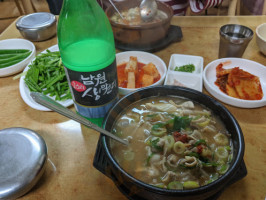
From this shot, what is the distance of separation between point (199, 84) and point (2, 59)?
61.6 inches

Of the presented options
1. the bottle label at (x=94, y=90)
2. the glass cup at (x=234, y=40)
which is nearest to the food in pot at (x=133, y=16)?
the glass cup at (x=234, y=40)

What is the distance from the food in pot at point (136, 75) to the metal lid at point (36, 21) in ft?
2.99

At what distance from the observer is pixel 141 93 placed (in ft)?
3.90

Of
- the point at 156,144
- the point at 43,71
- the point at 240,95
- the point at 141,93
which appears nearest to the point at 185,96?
the point at 141,93

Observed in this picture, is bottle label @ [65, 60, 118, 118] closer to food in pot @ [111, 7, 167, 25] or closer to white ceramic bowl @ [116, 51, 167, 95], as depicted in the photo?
white ceramic bowl @ [116, 51, 167, 95]

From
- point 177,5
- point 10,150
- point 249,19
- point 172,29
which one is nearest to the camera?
point 10,150

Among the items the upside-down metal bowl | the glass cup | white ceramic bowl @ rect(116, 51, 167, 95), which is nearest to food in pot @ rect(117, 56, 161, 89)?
white ceramic bowl @ rect(116, 51, 167, 95)

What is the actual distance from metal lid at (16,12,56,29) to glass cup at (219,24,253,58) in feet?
5.01

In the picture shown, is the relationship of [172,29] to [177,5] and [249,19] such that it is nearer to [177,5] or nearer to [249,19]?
[177,5]

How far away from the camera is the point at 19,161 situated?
99 cm

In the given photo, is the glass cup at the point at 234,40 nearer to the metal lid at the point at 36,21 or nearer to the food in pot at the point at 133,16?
the food in pot at the point at 133,16

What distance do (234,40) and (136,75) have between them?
2.51 ft

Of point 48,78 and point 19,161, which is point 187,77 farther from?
point 19,161

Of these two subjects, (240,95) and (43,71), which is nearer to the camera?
(240,95)
